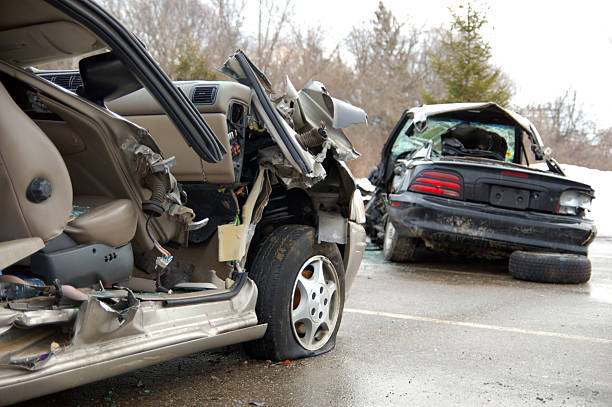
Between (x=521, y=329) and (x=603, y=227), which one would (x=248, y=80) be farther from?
(x=603, y=227)

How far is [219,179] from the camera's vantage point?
338cm

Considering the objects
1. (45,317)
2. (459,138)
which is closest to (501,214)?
(459,138)

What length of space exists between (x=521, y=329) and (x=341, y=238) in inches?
70.6

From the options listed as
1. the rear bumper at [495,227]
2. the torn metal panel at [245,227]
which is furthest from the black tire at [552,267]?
the torn metal panel at [245,227]

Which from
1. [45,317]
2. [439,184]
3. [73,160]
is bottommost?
[45,317]

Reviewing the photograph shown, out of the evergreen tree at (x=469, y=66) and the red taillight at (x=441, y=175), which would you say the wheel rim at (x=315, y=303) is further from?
the evergreen tree at (x=469, y=66)

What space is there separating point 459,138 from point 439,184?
1963mm

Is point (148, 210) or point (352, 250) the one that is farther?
point (352, 250)

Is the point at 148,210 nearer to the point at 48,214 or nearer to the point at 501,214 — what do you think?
the point at 48,214

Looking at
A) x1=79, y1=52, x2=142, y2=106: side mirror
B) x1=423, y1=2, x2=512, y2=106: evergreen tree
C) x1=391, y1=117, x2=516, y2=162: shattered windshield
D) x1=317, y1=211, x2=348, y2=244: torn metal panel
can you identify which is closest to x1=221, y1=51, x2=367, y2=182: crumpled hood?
x1=317, y1=211, x2=348, y2=244: torn metal panel

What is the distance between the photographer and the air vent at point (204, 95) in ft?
10.6

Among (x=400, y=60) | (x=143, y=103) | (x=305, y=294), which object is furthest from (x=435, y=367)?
(x=400, y=60)

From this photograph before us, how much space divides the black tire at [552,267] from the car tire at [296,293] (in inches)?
148

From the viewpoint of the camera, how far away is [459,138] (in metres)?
9.01
